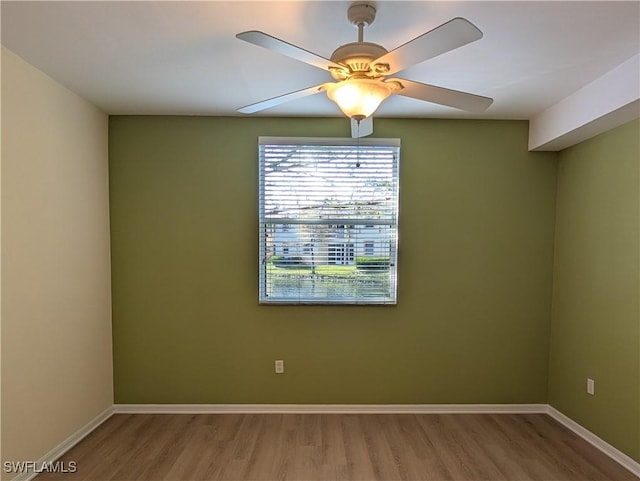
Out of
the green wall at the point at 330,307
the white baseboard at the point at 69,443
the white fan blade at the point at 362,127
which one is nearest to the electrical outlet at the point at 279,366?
the green wall at the point at 330,307

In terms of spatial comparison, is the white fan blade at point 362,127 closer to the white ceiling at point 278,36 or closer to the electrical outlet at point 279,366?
the white ceiling at point 278,36

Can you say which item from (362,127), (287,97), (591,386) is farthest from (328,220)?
(591,386)

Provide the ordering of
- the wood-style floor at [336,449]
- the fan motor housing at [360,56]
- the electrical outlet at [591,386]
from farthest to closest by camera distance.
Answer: the electrical outlet at [591,386], the wood-style floor at [336,449], the fan motor housing at [360,56]

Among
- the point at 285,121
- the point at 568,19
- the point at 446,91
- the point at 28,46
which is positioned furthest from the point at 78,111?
the point at 568,19

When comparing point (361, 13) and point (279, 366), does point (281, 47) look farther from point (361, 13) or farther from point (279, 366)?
point (279, 366)

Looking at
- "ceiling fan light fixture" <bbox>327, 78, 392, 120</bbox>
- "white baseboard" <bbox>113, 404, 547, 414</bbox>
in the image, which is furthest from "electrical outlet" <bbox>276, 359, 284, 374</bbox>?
"ceiling fan light fixture" <bbox>327, 78, 392, 120</bbox>

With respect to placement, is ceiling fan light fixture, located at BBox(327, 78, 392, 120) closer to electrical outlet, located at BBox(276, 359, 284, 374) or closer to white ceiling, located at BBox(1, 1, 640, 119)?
white ceiling, located at BBox(1, 1, 640, 119)

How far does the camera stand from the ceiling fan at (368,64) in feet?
4.25

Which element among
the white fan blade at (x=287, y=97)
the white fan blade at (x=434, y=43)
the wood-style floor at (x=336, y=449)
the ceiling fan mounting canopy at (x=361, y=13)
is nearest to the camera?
the white fan blade at (x=434, y=43)

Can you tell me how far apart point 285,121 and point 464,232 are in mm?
1794

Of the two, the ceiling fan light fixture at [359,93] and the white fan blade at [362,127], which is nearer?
the ceiling fan light fixture at [359,93]

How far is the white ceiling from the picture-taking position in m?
1.61

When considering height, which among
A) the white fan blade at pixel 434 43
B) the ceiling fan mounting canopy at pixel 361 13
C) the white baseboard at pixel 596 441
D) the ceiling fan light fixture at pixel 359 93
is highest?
the ceiling fan mounting canopy at pixel 361 13

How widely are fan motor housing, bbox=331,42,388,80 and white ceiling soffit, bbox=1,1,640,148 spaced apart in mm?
280
